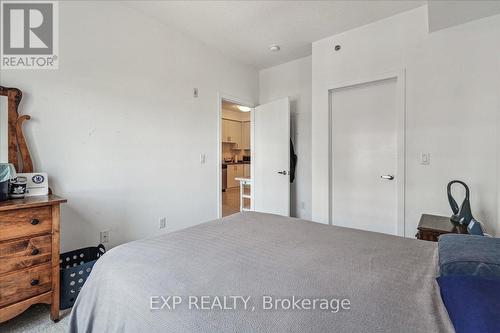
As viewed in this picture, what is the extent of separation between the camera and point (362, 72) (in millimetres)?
2783

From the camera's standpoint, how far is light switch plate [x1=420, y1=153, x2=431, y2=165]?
2390 millimetres

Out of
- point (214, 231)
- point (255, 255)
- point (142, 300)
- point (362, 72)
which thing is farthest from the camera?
point (362, 72)

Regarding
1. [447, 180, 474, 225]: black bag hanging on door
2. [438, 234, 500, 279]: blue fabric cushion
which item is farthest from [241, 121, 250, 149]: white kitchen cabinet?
[438, 234, 500, 279]: blue fabric cushion

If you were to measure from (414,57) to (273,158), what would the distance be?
209 centimetres

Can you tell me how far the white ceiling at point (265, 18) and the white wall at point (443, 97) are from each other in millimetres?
262

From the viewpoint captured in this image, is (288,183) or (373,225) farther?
(288,183)

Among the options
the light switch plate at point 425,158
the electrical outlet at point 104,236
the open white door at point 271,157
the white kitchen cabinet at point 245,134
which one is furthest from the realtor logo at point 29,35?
the white kitchen cabinet at point 245,134

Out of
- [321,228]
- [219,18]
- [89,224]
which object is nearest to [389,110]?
[321,228]

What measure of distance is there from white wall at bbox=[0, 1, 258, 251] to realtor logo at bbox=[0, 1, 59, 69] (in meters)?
0.06

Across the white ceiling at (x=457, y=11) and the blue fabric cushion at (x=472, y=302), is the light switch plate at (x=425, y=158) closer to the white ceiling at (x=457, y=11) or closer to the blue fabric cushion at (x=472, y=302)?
the white ceiling at (x=457, y=11)

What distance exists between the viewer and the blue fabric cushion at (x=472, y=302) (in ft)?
1.84

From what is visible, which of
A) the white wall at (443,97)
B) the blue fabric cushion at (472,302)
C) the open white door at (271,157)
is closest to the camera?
the blue fabric cushion at (472,302)

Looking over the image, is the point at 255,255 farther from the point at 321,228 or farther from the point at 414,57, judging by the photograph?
the point at 414,57

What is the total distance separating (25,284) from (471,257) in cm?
231
